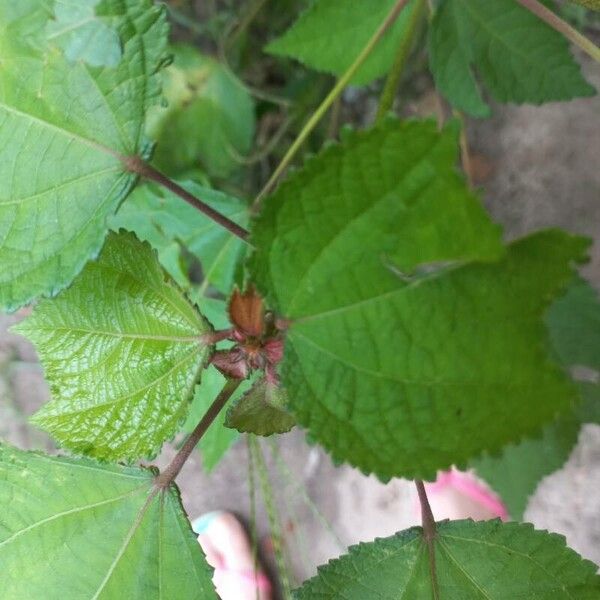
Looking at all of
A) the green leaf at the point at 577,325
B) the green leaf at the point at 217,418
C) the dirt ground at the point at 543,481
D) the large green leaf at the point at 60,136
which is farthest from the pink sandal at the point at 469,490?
the large green leaf at the point at 60,136

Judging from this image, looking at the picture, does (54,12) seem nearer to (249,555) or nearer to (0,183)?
(0,183)

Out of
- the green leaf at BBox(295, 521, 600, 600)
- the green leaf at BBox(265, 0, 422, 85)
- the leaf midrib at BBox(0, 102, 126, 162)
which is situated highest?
the green leaf at BBox(265, 0, 422, 85)

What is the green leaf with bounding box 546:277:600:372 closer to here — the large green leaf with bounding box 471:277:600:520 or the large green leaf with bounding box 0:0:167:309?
the large green leaf with bounding box 471:277:600:520

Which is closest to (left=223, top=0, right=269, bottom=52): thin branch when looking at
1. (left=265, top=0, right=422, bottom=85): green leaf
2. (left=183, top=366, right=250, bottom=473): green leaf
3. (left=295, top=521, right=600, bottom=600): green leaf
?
(left=265, top=0, right=422, bottom=85): green leaf

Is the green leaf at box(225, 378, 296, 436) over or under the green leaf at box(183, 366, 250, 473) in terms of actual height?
under

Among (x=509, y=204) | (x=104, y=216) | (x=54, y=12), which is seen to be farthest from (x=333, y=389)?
(x=509, y=204)

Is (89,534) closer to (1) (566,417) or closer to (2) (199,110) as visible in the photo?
(1) (566,417)

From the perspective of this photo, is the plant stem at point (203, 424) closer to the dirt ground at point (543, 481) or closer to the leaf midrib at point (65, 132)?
the leaf midrib at point (65, 132)
